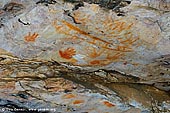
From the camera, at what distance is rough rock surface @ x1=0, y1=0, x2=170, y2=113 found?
153cm

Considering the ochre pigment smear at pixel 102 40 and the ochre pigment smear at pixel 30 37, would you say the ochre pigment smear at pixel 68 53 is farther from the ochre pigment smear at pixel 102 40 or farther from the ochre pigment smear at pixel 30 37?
the ochre pigment smear at pixel 30 37

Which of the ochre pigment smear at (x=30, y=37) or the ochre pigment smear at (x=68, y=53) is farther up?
the ochre pigment smear at (x=30, y=37)

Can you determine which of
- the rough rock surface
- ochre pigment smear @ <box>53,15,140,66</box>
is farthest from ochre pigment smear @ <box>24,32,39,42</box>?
ochre pigment smear @ <box>53,15,140,66</box>

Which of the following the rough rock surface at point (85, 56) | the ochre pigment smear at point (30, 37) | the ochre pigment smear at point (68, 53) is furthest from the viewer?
the ochre pigment smear at point (68, 53)

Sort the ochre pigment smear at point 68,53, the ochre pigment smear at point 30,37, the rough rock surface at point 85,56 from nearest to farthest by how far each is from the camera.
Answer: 1. the rough rock surface at point 85,56
2. the ochre pigment smear at point 30,37
3. the ochre pigment smear at point 68,53

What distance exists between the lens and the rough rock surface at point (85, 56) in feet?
5.02

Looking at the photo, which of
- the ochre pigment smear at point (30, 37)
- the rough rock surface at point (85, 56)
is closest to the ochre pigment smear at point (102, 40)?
the rough rock surface at point (85, 56)

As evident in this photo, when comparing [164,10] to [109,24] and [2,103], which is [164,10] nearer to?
[109,24]

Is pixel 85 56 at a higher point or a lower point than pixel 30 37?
lower

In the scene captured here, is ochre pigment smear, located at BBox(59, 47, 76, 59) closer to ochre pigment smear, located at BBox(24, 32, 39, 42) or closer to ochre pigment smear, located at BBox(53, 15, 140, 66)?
ochre pigment smear, located at BBox(53, 15, 140, 66)

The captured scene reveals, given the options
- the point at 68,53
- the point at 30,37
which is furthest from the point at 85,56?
the point at 30,37

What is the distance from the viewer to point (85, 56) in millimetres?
1924

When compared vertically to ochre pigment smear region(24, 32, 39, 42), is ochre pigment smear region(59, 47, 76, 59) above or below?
below

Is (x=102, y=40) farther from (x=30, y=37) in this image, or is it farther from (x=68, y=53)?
(x=30, y=37)
